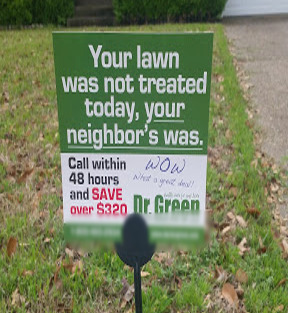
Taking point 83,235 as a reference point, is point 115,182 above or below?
above

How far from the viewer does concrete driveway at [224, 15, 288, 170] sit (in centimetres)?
495

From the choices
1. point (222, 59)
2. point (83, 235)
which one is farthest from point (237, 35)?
point (83, 235)

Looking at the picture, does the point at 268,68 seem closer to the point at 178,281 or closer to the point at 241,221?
the point at 241,221

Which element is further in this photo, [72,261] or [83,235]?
[72,261]

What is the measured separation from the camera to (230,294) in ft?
8.46

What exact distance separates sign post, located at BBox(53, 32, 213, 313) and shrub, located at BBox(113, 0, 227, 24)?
10875 millimetres

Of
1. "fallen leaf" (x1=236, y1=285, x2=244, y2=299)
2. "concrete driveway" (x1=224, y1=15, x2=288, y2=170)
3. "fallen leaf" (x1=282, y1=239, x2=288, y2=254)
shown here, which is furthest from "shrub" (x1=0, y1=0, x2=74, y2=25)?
"fallen leaf" (x1=236, y1=285, x2=244, y2=299)

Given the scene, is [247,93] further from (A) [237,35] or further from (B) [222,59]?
(A) [237,35]

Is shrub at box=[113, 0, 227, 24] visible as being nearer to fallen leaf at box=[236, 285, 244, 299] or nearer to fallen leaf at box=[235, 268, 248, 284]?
fallen leaf at box=[235, 268, 248, 284]

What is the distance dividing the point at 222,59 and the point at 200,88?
245 inches

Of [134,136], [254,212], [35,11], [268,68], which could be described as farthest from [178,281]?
[35,11]

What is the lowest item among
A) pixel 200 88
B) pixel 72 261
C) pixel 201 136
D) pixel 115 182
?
pixel 72 261

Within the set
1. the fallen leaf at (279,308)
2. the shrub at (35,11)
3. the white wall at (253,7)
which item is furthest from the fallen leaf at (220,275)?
the white wall at (253,7)

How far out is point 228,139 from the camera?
4656 mm
